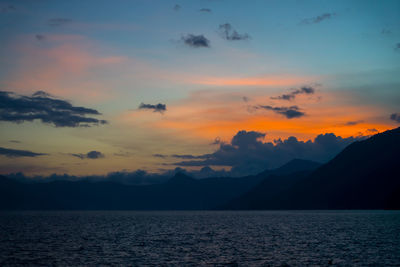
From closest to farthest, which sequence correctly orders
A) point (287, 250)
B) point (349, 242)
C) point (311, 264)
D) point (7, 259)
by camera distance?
point (311, 264) → point (7, 259) → point (287, 250) → point (349, 242)

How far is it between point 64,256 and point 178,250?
Result: 22260mm

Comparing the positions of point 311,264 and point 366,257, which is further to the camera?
point 366,257

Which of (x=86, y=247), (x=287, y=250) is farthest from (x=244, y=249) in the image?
(x=86, y=247)

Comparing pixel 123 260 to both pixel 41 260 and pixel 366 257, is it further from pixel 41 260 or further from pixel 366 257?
pixel 366 257

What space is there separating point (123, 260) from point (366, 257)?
Answer: 42947 mm

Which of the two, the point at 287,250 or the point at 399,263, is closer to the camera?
the point at 399,263

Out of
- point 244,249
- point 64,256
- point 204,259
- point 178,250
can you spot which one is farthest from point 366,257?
point 64,256

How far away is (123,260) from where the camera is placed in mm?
65375

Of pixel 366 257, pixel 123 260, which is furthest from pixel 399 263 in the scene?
pixel 123 260

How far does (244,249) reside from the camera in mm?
79625

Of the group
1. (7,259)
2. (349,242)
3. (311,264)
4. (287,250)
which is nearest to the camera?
(311,264)

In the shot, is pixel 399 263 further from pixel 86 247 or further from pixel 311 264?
pixel 86 247

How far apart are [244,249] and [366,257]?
927 inches

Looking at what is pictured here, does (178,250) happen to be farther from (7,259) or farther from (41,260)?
(7,259)
